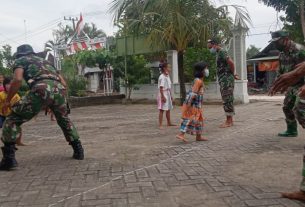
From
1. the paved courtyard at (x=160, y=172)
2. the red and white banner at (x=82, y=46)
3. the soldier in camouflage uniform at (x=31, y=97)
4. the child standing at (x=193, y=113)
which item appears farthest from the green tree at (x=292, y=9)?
the soldier in camouflage uniform at (x=31, y=97)

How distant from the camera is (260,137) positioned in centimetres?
704

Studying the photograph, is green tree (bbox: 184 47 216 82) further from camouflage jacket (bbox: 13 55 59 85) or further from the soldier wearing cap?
camouflage jacket (bbox: 13 55 59 85)

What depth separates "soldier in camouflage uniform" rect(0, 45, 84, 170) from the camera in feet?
17.1

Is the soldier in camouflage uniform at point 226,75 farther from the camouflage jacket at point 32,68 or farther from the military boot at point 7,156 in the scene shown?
the military boot at point 7,156

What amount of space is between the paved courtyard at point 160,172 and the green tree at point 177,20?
23.4 ft

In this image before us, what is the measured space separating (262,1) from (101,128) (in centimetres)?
1445

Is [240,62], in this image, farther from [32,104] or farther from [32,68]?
[32,104]

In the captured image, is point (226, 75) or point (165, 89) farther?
point (165, 89)

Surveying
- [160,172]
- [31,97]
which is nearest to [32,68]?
[31,97]

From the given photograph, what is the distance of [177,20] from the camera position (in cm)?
1406

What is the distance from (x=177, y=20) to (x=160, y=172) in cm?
991

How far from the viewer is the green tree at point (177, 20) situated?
14.2 meters

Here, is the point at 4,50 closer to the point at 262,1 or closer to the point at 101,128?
the point at 262,1

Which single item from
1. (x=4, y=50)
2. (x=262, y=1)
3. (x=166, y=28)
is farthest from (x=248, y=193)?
(x=4, y=50)
